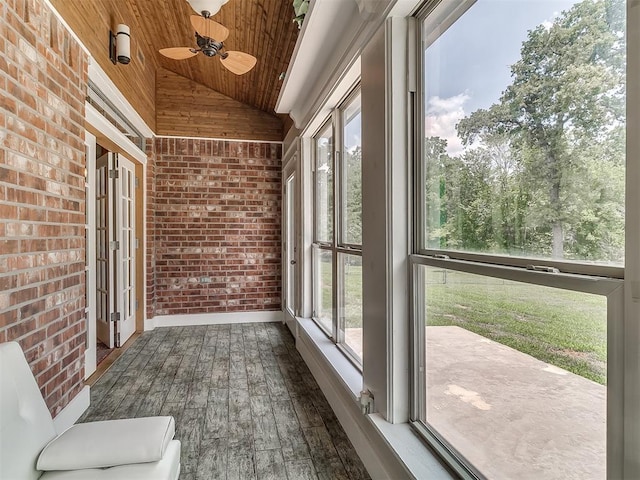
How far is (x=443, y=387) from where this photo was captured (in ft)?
4.93

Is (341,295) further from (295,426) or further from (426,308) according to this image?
(426,308)

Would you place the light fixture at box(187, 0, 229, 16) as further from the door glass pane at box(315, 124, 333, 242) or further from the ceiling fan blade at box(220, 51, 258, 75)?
the door glass pane at box(315, 124, 333, 242)

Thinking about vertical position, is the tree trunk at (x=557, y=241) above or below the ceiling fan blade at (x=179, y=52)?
below

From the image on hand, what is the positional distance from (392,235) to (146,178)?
405cm

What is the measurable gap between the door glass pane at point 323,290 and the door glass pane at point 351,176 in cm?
57

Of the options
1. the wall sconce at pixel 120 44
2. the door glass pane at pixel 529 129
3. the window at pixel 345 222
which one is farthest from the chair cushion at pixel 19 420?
the wall sconce at pixel 120 44

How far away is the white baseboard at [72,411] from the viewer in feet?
7.20

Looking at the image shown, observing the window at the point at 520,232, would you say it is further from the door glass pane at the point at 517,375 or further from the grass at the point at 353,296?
the grass at the point at 353,296

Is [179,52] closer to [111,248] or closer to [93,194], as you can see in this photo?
[93,194]

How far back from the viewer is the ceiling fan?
2.53 meters

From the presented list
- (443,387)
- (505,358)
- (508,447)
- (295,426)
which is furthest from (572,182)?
(295,426)

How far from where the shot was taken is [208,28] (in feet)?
8.44

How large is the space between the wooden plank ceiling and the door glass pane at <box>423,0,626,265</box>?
1972 mm

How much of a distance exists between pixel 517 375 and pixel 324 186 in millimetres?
2581
